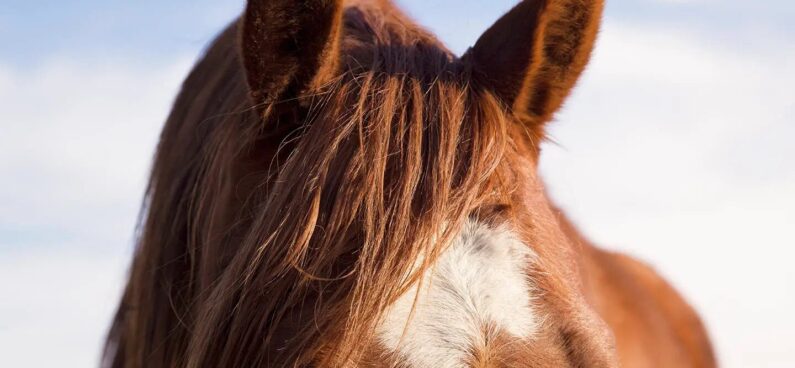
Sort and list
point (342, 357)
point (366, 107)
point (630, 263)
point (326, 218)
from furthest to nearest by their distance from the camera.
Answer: point (630, 263) → point (366, 107) → point (326, 218) → point (342, 357)

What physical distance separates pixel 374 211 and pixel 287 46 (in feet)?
1.50

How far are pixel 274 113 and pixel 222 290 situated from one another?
0.45 meters

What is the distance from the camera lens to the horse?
72.0 inches

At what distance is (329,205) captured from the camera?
1973 millimetres

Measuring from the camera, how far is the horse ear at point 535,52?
7.51 feet

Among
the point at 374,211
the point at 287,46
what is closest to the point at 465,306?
the point at 374,211

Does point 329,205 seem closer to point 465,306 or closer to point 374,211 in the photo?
point 374,211

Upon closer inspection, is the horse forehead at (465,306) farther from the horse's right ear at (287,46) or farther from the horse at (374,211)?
the horse's right ear at (287,46)

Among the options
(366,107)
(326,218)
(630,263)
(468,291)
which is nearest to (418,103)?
(366,107)

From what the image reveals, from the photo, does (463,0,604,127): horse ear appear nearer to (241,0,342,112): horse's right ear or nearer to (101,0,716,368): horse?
(101,0,716,368): horse

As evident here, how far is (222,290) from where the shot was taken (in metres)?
1.99

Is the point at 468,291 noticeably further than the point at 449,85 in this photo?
No

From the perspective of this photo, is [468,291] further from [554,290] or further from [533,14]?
[533,14]

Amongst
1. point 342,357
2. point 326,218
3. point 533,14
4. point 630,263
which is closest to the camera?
point 342,357
